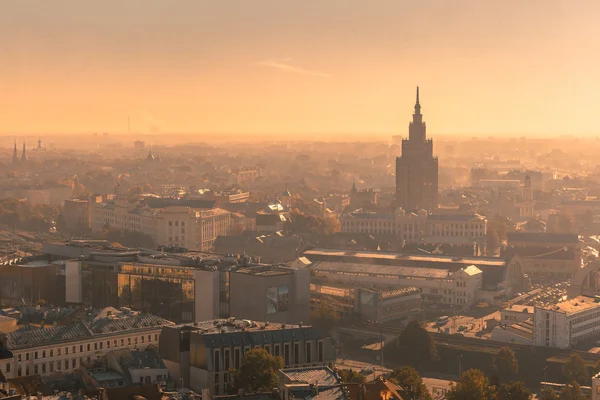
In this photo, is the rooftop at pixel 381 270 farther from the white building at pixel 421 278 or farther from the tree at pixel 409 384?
the tree at pixel 409 384

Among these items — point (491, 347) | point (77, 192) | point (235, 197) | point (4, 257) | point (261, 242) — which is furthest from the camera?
point (77, 192)

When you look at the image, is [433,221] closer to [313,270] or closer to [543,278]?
[543,278]

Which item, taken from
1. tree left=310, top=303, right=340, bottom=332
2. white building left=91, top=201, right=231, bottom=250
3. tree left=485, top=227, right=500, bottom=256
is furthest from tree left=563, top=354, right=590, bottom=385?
white building left=91, top=201, right=231, bottom=250

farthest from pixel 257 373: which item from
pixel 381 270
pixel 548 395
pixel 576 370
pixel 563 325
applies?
pixel 381 270

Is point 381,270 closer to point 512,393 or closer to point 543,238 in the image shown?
point 543,238

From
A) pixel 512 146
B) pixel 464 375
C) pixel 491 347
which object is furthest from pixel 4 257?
pixel 512 146

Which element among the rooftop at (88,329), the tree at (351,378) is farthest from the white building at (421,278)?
the tree at (351,378)
